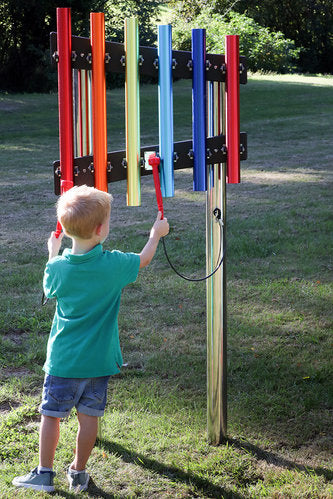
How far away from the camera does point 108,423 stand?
325 centimetres

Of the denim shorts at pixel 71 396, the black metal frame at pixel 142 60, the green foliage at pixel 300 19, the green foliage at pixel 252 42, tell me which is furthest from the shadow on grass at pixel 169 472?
the green foliage at pixel 300 19

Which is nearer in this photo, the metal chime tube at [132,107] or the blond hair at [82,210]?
the blond hair at [82,210]

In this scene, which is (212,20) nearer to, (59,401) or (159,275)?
(159,275)

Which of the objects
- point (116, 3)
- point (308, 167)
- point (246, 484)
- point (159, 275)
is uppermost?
point (116, 3)

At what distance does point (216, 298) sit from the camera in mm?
3074

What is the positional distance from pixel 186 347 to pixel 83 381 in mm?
1572

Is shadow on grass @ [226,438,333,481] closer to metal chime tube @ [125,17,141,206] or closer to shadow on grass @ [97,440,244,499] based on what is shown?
shadow on grass @ [97,440,244,499]

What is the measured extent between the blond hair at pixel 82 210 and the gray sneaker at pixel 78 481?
3.39 feet

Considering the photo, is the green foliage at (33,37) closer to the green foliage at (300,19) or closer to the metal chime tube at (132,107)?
the green foliage at (300,19)

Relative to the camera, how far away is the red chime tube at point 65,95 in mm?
2535

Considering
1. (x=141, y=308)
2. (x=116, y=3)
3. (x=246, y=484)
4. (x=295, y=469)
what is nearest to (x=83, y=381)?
(x=246, y=484)

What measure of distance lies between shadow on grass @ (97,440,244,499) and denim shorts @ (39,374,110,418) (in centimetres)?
40

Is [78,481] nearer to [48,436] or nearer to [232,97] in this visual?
[48,436]

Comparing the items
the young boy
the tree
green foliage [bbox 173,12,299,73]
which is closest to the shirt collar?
the young boy
